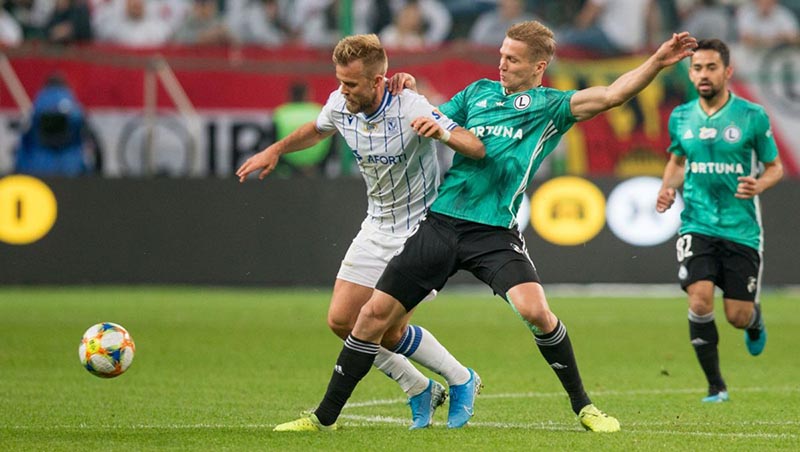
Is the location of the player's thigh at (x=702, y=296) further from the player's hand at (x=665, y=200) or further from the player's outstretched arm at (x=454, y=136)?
the player's outstretched arm at (x=454, y=136)

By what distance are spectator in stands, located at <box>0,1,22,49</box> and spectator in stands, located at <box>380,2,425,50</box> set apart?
183 inches

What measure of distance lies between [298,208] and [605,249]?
363cm

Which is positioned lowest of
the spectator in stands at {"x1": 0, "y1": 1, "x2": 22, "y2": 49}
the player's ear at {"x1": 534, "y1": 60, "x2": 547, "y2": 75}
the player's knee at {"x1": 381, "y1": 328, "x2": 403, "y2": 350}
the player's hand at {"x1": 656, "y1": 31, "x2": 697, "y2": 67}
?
the spectator in stands at {"x1": 0, "y1": 1, "x2": 22, "y2": 49}

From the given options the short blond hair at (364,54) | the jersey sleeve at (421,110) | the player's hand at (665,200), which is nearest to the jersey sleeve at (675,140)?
the player's hand at (665,200)

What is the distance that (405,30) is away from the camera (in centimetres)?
1791

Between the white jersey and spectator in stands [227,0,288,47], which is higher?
the white jersey

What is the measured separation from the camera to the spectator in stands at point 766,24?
56.5ft

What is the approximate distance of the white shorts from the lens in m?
7.20

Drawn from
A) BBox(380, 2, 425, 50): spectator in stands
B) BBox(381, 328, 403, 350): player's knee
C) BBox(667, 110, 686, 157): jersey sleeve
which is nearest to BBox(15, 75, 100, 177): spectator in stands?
BBox(380, 2, 425, 50): spectator in stands

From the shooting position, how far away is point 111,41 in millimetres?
17578

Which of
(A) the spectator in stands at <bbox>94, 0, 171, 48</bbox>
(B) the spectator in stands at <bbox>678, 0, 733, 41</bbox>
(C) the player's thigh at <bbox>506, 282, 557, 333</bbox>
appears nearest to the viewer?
(C) the player's thigh at <bbox>506, 282, 557, 333</bbox>

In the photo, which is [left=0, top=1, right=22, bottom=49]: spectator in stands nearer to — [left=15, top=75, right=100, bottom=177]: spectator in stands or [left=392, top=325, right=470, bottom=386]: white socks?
[left=15, top=75, right=100, bottom=177]: spectator in stands

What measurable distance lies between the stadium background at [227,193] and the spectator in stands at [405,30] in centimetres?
134

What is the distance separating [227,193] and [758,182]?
8844mm
